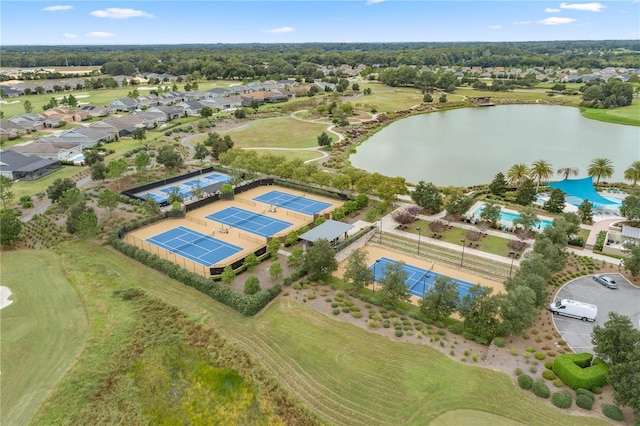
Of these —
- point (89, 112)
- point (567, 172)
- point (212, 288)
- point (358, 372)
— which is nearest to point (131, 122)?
point (89, 112)

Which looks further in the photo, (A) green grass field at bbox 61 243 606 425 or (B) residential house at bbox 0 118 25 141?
(B) residential house at bbox 0 118 25 141

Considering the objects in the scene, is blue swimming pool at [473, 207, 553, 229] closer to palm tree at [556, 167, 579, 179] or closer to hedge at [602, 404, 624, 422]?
palm tree at [556, 167, 579, 179]

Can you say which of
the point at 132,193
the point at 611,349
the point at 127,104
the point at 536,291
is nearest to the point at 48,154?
the point at 132,193

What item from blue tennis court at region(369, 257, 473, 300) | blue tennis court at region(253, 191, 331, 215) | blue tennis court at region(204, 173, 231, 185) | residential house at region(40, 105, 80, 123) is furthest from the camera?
residential house at region(40, 105, 80, 123)

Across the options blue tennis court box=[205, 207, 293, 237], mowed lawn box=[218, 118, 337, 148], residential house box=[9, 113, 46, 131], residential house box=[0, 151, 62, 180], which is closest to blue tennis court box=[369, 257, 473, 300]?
blue tennis court box=[205, 207, 293, 237]

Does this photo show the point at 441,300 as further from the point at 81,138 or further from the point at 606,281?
the point at 81,138
